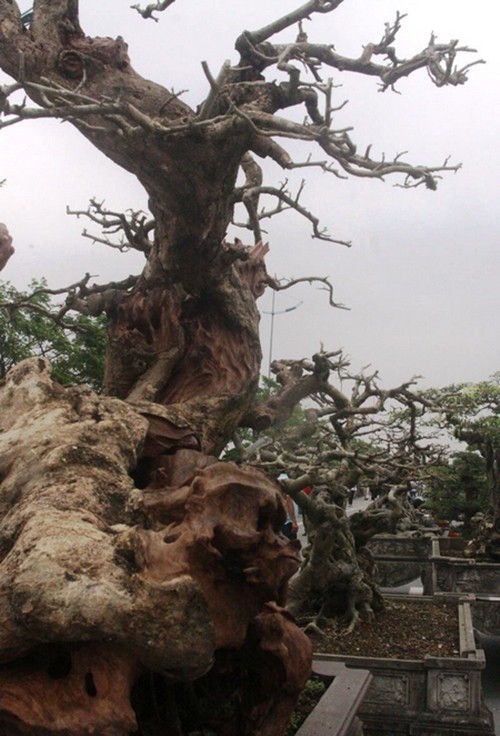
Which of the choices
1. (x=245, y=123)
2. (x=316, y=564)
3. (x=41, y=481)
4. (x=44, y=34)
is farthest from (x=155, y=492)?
(x=316, y=564)

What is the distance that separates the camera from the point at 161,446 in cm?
402

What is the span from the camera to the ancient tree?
2.46m

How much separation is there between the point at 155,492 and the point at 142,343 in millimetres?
2449

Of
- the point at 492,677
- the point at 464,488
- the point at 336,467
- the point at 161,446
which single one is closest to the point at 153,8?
the point at 161,446

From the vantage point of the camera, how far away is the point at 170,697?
3.34 m

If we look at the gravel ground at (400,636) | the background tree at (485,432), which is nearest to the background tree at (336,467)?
the gravel ground at (400,636)

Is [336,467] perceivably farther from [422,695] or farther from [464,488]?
[464,488]

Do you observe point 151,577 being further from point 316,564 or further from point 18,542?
point 316,564

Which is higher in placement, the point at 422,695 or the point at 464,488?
the point at 464,488

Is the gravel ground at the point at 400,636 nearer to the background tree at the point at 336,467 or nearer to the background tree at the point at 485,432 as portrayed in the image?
the background tree at the point at 336,467

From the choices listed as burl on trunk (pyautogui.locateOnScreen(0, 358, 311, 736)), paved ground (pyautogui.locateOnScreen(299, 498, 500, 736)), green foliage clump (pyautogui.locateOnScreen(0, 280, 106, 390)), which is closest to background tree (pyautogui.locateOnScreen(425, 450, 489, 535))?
paved ground (pyautogui.locateOnScreen(299, 498, 500, 736))

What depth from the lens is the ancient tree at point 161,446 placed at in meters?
2.46

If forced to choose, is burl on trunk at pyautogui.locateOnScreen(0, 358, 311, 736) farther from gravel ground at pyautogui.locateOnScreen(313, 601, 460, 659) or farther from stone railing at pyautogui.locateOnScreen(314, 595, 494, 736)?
gravel ground at pyautogui.locateOnScreen(313, 601, 460, 659)

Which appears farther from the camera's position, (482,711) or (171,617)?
(482,711)
